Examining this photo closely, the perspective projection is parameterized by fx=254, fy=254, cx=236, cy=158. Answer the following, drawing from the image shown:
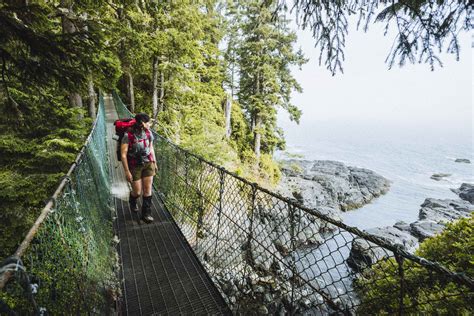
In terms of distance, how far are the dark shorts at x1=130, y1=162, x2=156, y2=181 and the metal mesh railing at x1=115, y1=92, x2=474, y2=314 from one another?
500mm

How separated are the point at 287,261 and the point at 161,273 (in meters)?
1.92

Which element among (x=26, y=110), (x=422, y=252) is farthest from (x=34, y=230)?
(x=422, y=252)

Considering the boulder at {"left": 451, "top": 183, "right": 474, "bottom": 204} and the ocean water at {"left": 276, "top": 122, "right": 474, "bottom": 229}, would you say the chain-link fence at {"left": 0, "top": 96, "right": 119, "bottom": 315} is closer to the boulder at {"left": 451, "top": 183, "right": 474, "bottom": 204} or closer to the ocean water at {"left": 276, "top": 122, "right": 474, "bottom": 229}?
the ocean water at {"left": 276, "top": 122, "right": 474, "bottom": 229}

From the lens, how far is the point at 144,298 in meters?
2.54

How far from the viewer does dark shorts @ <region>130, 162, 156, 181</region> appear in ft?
12.0

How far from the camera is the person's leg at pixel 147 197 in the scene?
371 cm

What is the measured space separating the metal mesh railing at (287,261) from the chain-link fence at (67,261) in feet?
3.69

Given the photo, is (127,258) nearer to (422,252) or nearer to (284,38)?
(422,252)

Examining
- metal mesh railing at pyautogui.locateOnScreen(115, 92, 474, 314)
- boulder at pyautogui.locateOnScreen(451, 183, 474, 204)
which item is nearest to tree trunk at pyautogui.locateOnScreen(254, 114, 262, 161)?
metal mesh railing at pyautogui.locateOnScreen(115, 92, 474, 314)

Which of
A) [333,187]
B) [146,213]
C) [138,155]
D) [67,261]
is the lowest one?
[333,187]

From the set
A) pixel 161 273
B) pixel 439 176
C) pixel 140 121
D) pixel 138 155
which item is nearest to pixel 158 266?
pixel 161 273

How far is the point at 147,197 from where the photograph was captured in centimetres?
374

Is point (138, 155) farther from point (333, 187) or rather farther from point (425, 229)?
point (333, 187)

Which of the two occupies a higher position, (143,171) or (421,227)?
(143,171)
